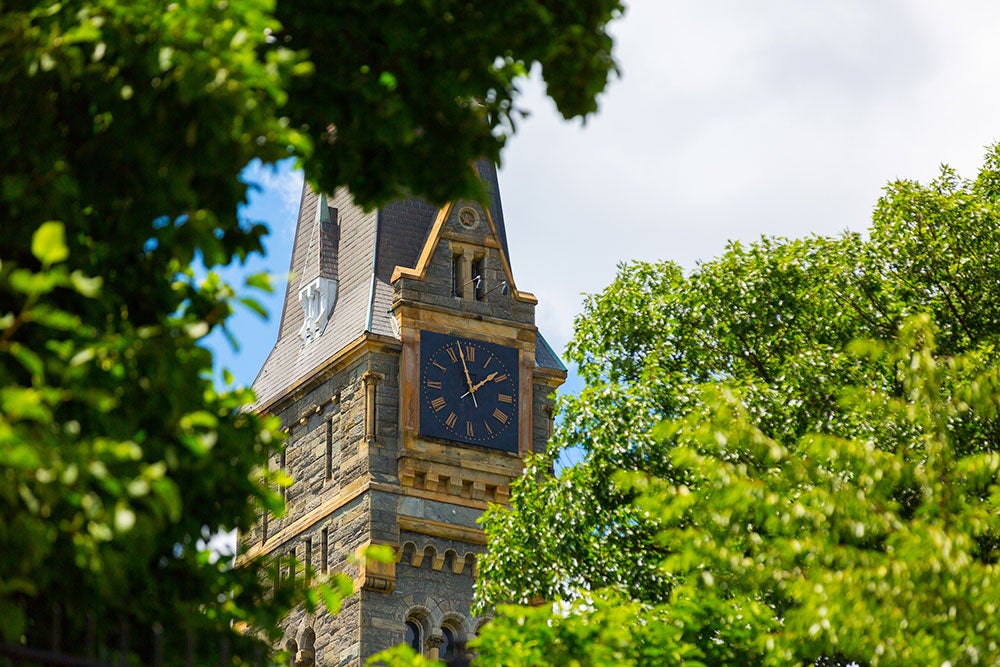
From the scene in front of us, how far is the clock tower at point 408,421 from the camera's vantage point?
5359cm

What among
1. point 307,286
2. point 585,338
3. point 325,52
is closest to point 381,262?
point 307,286

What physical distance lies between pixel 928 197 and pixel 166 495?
20423 millimetres

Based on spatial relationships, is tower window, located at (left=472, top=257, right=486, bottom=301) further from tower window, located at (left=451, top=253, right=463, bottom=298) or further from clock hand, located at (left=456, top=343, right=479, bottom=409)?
clock hand, located at (left=456, top=343, right=479, bottom=409)

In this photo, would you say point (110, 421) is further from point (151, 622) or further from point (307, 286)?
point (307, 286)

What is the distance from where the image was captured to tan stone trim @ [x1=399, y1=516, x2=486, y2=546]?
54281 millimetres

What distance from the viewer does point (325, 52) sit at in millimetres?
10836

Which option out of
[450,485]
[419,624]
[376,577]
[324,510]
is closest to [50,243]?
[376,577]

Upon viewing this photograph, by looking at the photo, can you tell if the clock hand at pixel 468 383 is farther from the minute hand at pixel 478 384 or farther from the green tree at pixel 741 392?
the green tree at pixel 741 392

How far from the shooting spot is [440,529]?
54531 millimetres

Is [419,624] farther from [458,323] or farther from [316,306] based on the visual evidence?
[316,306]

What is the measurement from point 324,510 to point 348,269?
7743 mm

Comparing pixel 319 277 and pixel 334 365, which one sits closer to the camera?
pixel 334 365

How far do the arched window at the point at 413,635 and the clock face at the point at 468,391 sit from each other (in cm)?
507

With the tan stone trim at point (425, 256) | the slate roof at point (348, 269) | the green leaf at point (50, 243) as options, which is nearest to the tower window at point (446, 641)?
the slate roof at point (348, 269)
